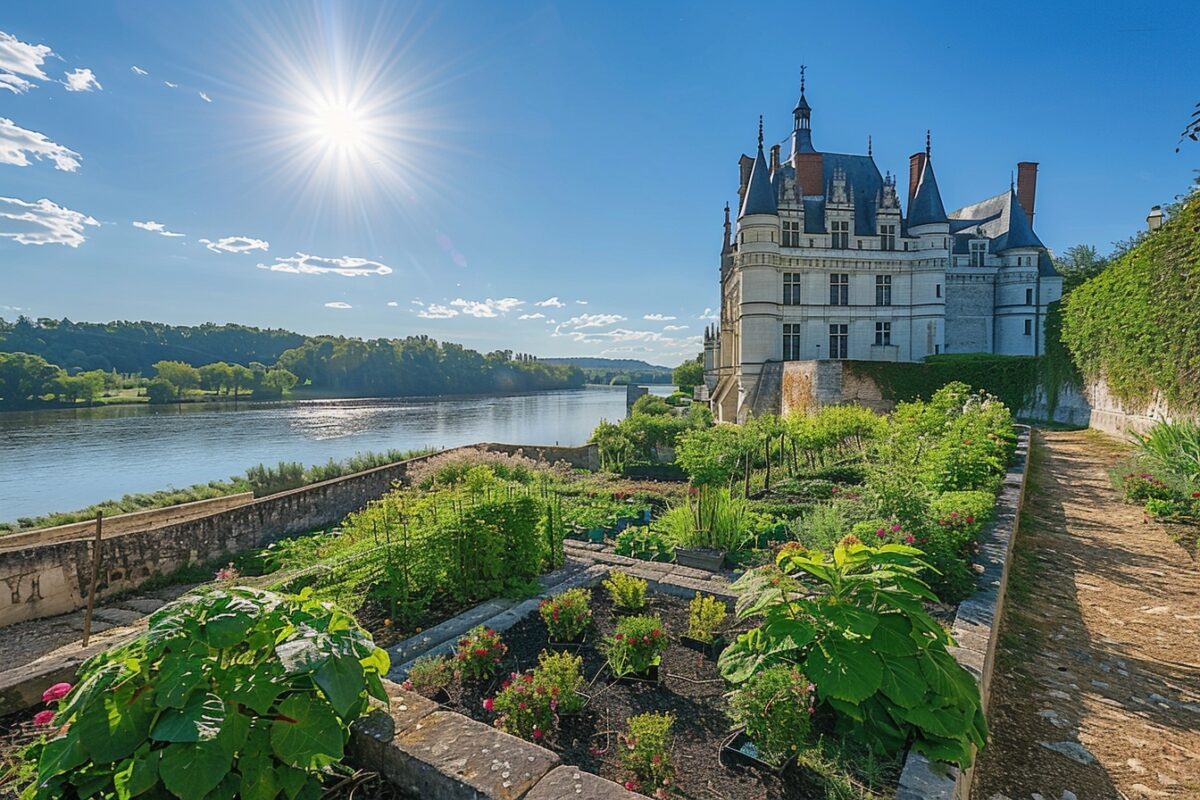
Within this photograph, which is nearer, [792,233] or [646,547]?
[646,547]

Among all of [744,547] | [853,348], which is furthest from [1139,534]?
[853,348]

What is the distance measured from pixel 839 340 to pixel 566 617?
2666cm

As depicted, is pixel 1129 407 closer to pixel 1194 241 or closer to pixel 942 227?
pixel 1194 241

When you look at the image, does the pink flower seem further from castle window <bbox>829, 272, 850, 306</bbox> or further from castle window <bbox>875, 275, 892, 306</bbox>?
castle window <bbox>875, 275, 892, 306</bbox>

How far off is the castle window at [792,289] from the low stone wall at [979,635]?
20809 mm

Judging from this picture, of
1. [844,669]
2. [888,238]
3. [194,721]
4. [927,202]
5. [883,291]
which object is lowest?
[844,669]

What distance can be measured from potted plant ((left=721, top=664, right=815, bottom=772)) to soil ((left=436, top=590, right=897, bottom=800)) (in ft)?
0.21

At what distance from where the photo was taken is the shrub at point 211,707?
1431mm

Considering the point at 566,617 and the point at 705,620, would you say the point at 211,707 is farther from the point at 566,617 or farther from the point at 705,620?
the point at 705,620

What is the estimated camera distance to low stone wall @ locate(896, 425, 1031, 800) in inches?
72.1

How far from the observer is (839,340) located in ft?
87.9

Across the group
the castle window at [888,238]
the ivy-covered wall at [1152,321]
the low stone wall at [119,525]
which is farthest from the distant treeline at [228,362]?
the ivy-covered wall at [1152,321]

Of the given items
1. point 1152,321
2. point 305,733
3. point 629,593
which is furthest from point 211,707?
point 1152,321

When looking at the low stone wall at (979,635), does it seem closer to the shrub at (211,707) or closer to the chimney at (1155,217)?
the shrub at (211,707)
